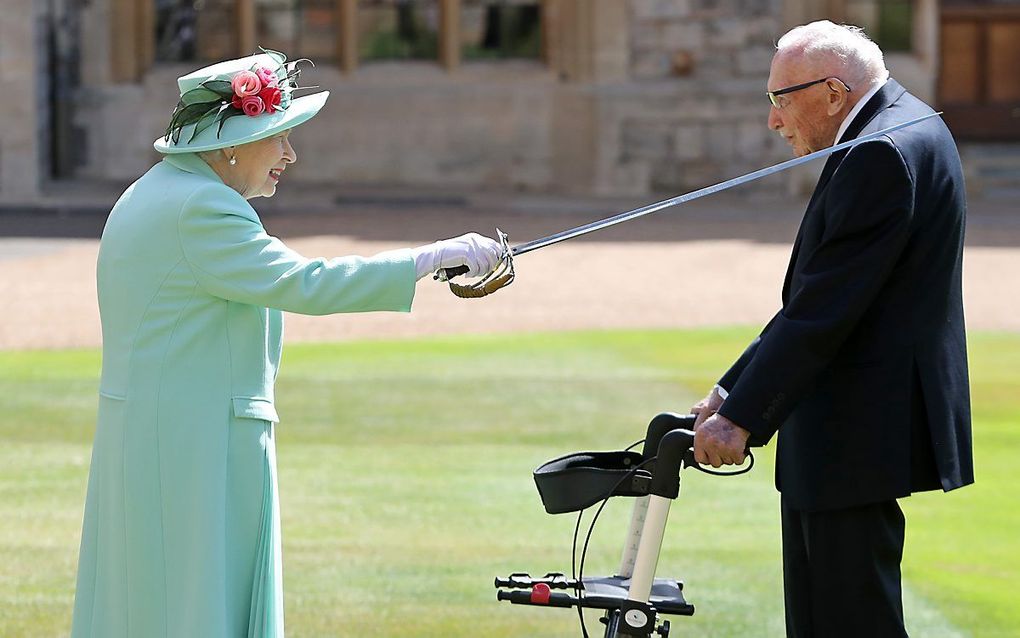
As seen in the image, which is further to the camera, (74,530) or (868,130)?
(74,530)

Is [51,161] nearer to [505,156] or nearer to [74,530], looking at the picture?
[505,156]

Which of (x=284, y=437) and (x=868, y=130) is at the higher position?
(x=868, y=130)

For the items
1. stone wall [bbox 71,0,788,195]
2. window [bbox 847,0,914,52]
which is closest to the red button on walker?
stone wall [bbox 71,0,788,195]

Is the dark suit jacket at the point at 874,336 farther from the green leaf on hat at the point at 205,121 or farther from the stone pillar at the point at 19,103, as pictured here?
the stone pillar at the point at 19,103

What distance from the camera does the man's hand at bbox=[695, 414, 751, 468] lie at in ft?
11.9

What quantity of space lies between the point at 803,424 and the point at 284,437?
4.93 m

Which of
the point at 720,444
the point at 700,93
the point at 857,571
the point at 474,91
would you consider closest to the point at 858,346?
the point at 720,444

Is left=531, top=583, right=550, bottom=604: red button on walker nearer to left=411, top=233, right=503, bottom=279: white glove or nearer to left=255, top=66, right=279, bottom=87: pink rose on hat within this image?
left=411, top=233, right=503, bottom=279: white glove

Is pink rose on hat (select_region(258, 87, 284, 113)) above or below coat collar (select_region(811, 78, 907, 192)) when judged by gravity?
above

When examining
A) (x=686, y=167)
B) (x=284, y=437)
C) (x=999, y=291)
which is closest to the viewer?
(x=284, y=437)

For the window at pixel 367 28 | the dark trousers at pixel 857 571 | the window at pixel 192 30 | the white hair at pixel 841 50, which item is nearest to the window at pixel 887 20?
the window at pixel 367 28

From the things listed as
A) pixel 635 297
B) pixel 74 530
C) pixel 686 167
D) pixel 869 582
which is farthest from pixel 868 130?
pixel 686 167

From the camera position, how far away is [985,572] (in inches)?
239

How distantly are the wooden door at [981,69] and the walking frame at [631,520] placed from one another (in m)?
18.2
